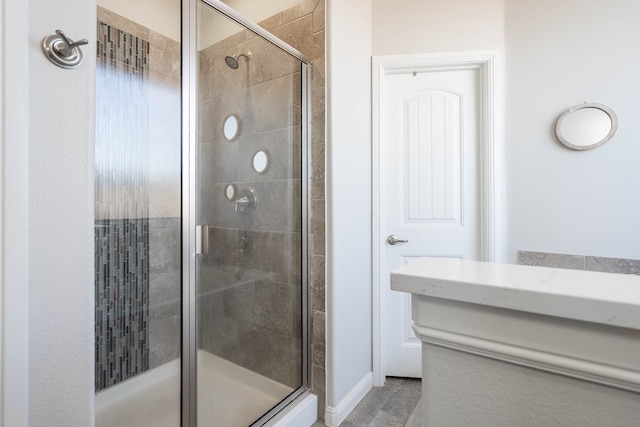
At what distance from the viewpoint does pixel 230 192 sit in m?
1.48

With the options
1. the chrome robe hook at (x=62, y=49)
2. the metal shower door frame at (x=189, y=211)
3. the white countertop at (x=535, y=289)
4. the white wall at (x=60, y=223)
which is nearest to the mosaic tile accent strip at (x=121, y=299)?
the metal shower door frame at (x=189, y=211)

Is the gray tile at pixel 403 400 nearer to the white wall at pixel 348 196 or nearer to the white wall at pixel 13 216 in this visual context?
the white wall at pixel 348 196

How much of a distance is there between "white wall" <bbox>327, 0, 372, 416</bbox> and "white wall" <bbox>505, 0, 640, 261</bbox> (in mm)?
915

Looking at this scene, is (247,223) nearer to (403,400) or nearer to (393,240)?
(393,240)

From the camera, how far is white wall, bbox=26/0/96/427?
2.36 ft

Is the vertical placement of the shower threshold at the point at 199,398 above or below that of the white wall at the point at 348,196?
below

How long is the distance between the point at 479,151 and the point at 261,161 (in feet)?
4.68

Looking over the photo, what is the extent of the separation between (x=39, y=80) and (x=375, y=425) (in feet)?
6.60

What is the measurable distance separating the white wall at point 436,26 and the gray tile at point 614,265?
143 centimetres

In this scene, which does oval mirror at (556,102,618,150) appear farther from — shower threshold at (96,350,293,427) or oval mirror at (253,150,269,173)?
shower threshold at (96,350,293,427)

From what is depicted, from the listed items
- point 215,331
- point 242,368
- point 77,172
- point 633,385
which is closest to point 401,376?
point 242,368

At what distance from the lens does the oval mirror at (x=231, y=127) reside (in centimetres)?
145

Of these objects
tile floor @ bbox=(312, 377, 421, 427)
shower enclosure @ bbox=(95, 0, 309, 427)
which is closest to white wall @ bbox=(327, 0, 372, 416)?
tile floor @ bbox=(312, 377, 421, 427)

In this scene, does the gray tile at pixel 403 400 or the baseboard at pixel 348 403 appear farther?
the gray tile at pixel 403 400
